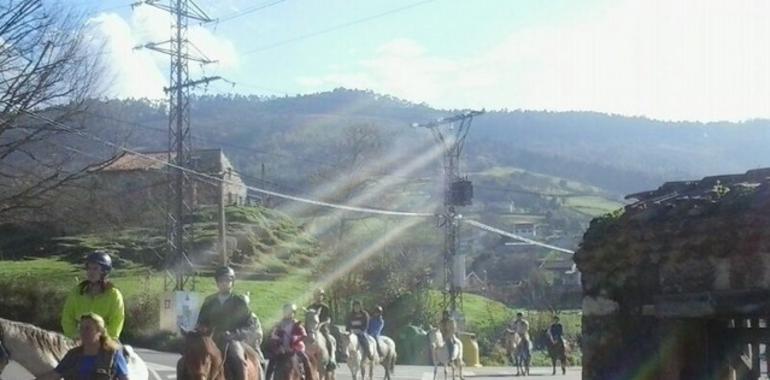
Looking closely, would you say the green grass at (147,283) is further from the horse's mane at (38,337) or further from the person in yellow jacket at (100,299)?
the person in yellow jacket at (100,299)

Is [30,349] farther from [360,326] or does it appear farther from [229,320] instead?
[360,326]

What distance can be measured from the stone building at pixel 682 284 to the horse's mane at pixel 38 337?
465cm

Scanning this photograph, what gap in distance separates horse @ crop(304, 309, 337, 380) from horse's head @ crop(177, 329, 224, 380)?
28.0 feet

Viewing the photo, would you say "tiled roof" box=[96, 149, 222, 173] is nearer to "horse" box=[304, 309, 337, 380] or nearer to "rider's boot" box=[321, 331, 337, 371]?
"rider's boot" box=[321, 331, 337, 371]

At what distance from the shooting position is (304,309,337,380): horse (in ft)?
61.3

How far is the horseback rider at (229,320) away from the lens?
10.7 m

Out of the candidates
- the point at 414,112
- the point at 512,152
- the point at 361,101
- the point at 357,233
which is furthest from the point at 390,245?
the point at 361,101

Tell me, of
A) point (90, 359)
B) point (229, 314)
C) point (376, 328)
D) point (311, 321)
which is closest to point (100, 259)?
point (90, 359)

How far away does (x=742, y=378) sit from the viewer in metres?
6.64

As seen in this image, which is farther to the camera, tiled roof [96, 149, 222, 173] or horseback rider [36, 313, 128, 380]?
tiled roof [96, 149, 222, 173]

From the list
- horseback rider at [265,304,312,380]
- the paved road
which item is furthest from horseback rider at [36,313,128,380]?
the paved road

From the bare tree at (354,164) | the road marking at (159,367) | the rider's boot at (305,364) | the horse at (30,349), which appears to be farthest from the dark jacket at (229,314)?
the bare tree at (354,164)

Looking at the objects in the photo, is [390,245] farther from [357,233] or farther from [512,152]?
[512,152]

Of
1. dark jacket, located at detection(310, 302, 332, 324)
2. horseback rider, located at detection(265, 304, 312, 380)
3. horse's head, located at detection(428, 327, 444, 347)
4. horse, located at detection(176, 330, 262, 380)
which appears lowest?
horse's head, located at detection(428, 327, 444, 347)
